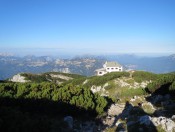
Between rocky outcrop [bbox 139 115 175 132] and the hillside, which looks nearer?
rocky outcrop [bbox 139 115 175 132]

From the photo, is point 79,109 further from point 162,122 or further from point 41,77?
point 41,77

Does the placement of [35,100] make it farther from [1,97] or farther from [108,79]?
[108,79]

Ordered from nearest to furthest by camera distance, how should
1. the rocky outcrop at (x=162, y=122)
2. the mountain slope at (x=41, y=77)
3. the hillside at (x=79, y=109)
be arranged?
the rocky outcrop at (x=162, y=122), the hillside at (x=79, y=109), the mountain slope at (x=41, y=77)

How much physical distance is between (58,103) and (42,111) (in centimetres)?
345

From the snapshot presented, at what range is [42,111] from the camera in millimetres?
48000

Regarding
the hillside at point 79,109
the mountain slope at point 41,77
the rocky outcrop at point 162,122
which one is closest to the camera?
the rocky outcrop at point 162,122

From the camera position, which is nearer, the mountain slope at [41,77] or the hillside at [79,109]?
the hillside at [79,109]

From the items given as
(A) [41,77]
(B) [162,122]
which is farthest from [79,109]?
(A) [41,77]

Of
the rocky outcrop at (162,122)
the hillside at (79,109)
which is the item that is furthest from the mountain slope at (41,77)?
the rocky outcrop at (162,122)

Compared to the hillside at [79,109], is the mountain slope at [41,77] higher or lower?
lower

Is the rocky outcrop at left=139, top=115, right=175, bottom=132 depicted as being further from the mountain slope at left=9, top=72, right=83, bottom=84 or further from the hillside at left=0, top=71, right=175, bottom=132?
the mountain slope at left=9, top=72, right=83, bottom=84

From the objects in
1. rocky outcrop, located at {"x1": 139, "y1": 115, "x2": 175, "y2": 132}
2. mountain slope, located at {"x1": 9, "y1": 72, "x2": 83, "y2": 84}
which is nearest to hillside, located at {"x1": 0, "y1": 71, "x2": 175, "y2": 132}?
rocky outcrop, located at {"x1": 139, "y1": 115, "x2": 175, "y2": 132}

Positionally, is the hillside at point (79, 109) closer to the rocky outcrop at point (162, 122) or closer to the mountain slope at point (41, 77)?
the rocky outcrop at point (162, 122)

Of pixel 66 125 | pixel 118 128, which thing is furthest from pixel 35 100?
pixel 118 128
